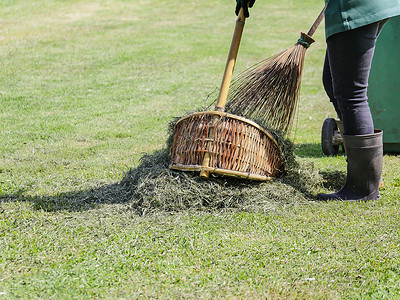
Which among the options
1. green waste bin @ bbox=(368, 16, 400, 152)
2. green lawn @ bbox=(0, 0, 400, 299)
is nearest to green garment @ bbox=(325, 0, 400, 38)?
green lawn @ bbox=(0, 0, 400, 299)

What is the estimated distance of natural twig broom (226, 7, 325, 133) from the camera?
4070 mm

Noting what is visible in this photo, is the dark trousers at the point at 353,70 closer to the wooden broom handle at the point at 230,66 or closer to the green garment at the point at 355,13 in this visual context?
the green garment at the point at 355,13

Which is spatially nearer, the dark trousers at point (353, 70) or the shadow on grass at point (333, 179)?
the dark trousers at point (353, 70)

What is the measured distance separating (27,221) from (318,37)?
12332 mm

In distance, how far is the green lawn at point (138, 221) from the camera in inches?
107

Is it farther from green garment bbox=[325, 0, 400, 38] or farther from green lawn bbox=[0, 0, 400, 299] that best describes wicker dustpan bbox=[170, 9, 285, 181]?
green garment bbox=[325, 0, 400, 38]

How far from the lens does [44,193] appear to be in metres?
4.11

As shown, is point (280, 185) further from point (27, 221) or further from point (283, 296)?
point (27, 221)

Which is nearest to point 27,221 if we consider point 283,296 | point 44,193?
point 44,193

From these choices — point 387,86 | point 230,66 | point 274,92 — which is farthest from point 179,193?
point 387,86

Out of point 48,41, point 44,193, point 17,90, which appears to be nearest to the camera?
point 44,193

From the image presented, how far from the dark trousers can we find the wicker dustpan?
575 millimetres

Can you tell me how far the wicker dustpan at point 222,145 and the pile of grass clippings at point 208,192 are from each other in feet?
0.31

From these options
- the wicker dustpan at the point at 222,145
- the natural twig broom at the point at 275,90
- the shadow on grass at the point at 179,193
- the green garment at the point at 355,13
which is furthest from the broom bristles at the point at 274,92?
the green garment at the point at 355,13
